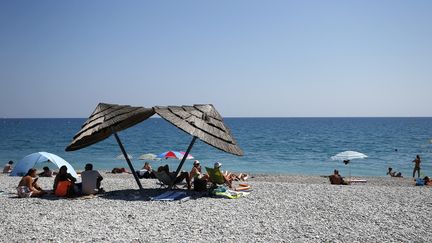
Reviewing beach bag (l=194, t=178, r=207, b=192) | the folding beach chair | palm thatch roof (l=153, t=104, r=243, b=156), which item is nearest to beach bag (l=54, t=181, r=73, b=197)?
palm thatch roof (l=153, t=104, r=243, b=156)

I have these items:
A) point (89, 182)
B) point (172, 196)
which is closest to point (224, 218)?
point (172, 196)

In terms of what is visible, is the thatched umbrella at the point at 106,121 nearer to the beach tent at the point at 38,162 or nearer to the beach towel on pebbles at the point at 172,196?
the beach towel on pebbles at the point at 172,196

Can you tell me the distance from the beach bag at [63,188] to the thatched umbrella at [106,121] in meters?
1.02

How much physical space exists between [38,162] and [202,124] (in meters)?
8.76

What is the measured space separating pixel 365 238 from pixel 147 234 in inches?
164

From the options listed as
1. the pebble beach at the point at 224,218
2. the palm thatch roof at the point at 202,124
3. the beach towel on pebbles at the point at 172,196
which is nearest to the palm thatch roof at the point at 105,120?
the palm thatch roof at the point at 202,124

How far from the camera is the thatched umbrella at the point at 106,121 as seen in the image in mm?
11766

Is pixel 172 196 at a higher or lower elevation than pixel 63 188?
lower

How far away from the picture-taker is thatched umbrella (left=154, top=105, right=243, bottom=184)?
454 inches

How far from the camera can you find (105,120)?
1212 cm

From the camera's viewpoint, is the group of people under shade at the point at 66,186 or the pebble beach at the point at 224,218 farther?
the group of people under shade at the point at 66,186

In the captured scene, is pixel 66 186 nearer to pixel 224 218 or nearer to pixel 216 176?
pixel 216 176

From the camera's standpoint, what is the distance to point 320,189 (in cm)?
1383

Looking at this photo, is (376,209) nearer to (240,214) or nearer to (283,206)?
(283,206)
